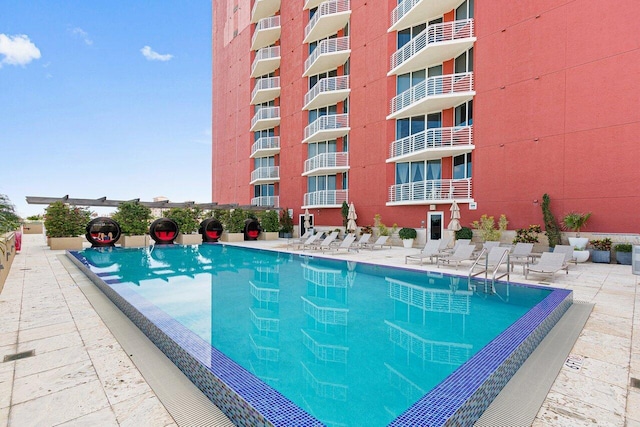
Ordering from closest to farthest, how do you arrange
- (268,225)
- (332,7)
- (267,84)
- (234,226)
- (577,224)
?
(577,224), (332,7), (234,226), (268,225), (267,84)

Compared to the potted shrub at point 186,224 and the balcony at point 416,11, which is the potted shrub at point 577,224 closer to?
the balcony at point 416,11

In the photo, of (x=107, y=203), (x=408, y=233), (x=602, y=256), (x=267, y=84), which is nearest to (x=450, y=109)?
(x=408, y=233)

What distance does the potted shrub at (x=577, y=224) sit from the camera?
10.7 m

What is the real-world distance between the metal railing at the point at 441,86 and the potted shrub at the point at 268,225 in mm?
10818

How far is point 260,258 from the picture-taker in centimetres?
1277

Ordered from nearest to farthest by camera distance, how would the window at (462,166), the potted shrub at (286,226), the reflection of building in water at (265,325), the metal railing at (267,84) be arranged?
the reflection of building in water at (265,325)
the window at (462,166)
the potted shrub at (286,226)
the metal railing at (267,84)

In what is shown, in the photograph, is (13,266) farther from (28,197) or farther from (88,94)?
(88,94)

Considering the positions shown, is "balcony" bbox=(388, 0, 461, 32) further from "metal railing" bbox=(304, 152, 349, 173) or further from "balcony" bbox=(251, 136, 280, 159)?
"balcony" bbox=(251, 136, 280, 159)

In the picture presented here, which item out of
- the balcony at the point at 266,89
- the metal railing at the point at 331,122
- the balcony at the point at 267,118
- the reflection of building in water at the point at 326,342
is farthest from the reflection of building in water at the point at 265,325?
the balcony at the point at 266,89

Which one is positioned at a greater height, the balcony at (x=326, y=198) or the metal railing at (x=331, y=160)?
the metal railing at (x=331, y=160)

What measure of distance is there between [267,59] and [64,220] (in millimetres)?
17615

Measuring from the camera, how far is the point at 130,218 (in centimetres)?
1659

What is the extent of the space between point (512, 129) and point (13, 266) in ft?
58.9

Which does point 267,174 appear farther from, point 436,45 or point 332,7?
point 436,45
